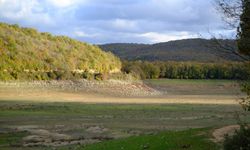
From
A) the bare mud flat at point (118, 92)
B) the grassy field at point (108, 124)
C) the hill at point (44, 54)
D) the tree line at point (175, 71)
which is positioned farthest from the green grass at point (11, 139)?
the tree line at point (175, 71)

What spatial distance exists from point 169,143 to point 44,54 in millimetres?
59237

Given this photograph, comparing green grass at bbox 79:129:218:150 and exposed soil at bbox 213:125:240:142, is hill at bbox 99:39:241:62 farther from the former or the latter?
green grass at bbox 79:129:218:150

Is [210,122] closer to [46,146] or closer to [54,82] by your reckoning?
[46,146]

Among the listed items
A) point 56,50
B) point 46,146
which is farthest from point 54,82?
point 46,146

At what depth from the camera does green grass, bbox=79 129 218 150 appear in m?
20.5

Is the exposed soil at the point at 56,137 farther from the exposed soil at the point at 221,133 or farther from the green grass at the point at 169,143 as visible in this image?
the exposed soil at the point at 221,133

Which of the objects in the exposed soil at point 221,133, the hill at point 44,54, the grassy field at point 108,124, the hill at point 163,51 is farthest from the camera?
the hill at point 163,51

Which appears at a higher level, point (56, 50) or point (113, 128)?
point (56, 50)

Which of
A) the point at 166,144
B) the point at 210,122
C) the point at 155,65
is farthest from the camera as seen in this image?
the point at 155,65

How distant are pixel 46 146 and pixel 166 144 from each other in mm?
9493

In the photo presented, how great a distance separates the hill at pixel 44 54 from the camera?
73.2 m

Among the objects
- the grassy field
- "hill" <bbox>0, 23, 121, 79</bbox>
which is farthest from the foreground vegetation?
"hill" <bbox>0, 23, 121, 79</bbox>

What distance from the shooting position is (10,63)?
235 feet

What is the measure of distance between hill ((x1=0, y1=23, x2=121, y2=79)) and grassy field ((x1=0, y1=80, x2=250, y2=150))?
1072cm
